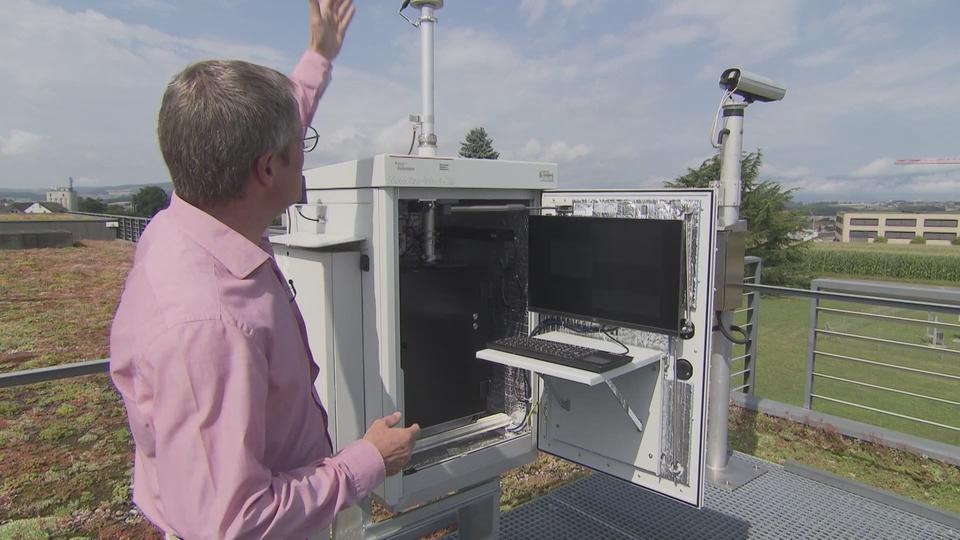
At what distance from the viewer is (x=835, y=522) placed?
9.33ft

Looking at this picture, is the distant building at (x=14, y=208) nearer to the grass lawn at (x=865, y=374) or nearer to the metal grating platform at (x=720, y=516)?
the metal grating platform at (x=720, y=516)

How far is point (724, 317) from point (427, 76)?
2.04 meters

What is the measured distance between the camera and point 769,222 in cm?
1360

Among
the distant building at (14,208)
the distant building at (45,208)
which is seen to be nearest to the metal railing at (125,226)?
the distant building at (45,208)

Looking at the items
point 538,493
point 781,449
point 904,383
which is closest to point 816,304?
point 781,449

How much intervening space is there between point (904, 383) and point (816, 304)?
195 inches

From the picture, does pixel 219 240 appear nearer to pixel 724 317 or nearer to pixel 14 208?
pixel 724 317

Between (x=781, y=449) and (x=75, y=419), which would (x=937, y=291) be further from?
(x=75, y=419)

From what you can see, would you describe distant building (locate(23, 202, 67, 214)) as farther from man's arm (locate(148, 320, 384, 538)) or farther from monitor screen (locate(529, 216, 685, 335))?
man's arm (locate(148, 320, 384, 538))

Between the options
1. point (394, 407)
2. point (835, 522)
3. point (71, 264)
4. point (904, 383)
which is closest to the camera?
point (394, 407)

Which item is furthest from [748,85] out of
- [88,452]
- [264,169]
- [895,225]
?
[895,225]

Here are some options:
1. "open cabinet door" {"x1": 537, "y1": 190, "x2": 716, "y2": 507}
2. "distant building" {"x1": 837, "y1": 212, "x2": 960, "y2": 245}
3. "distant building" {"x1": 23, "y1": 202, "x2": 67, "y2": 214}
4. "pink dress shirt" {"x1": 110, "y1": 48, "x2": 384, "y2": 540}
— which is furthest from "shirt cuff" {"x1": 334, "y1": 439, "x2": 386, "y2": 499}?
"distant building" {"x1": 837, "y1": 212, "x2": 960, "y2": 245}

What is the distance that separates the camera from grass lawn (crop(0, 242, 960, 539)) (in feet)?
Answer: 9.04

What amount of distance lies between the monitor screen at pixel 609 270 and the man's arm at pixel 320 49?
0.94m
